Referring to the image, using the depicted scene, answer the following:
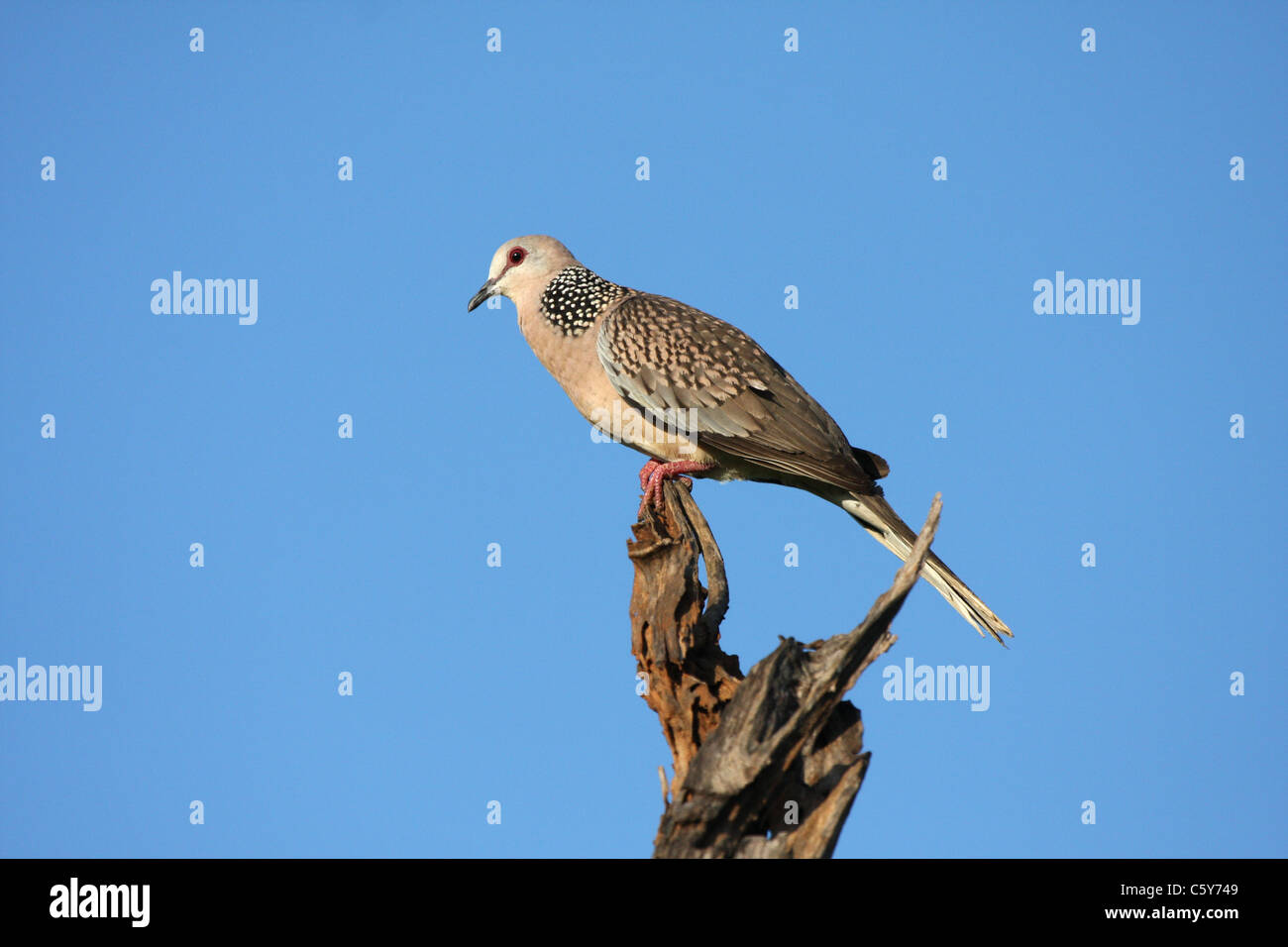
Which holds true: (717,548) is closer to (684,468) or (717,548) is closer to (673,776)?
(684,468)

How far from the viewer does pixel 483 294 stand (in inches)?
371

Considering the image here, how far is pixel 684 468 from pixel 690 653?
168 centimetres

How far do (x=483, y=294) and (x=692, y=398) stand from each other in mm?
2241

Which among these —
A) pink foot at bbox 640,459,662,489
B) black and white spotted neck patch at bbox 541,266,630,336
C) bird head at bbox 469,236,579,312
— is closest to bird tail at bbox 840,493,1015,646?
pink foot at bbox 640,459,662,489

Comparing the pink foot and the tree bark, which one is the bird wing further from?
the tree bark

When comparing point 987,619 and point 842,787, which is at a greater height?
point 987,619

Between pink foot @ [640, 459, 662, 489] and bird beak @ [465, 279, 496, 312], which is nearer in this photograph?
pink foot @ [640, 459, 662, 489]

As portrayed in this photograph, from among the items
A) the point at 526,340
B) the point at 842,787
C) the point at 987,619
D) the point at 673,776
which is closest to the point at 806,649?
the point at 842,787

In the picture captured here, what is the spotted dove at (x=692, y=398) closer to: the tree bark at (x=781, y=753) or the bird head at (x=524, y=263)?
the bird head at (x=524, y=263)

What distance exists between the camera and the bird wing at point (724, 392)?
7.93 meters

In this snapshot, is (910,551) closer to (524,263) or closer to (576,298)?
(576,298)

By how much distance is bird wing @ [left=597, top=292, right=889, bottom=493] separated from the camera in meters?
7.93
